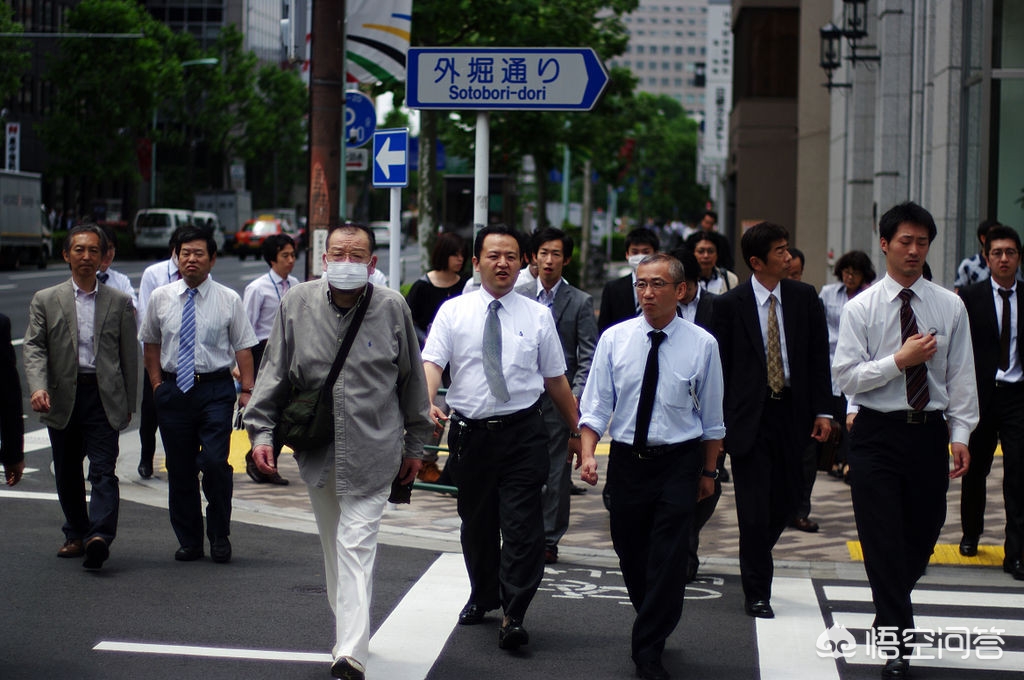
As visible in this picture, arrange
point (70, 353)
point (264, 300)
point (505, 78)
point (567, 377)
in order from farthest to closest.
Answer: point (264, 300), point (505, 78), point (567, 377), point (70, 353)

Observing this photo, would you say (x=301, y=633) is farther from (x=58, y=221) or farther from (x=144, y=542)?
(x=58, y=221)

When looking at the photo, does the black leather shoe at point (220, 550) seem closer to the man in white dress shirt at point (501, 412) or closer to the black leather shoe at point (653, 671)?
the man in white dress shirt at point (501, 412)

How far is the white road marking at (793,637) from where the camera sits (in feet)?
19.8

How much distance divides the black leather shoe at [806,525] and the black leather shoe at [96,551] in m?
4.51

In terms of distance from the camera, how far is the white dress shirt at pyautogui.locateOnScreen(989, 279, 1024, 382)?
802 centimetres

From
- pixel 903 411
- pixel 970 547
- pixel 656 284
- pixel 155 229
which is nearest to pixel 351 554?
pixel 656 284

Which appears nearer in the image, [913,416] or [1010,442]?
[913,416]

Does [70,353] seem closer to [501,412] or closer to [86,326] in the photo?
[86,326]

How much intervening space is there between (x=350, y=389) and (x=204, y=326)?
257 centimetres

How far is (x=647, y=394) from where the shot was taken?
5.94 meters

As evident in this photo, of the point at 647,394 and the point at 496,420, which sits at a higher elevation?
the point at 647,394

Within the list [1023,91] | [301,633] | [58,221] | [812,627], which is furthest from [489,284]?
[58,221]

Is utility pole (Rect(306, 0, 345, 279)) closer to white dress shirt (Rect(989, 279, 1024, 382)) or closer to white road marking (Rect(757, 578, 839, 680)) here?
white road marking (Rect(757, 578, 839, 680))

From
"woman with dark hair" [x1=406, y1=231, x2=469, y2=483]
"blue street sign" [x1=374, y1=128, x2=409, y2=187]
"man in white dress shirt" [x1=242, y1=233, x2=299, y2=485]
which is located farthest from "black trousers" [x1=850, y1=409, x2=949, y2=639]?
"blue street sign" [x1=374, y1=128, x2=409, y2=187]
